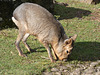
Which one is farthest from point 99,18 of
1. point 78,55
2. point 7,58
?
point 7,58

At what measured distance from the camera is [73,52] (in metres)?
6.70

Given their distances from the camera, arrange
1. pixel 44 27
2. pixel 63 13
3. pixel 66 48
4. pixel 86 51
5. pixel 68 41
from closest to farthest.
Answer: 1. pixel 68 41
2. pixel 66 48
3. pixel 44 27
4. pixel 86 51
5. pixel 63 13

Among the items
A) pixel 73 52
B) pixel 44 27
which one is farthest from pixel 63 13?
pixel 44 27

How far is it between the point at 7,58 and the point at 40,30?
4.29 feet

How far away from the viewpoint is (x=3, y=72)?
5.17 m

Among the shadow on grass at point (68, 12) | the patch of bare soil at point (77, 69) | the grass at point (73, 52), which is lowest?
the patch of bare soil at point (77, 69)

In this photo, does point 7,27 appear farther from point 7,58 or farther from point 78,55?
point 78,55

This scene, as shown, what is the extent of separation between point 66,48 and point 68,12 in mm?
5877

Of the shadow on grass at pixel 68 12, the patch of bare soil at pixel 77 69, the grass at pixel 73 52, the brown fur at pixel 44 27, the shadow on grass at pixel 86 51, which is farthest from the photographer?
the shadow on grass at pixel 68 12

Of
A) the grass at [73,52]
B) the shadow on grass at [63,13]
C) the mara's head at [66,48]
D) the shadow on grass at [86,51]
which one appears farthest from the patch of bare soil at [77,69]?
the shadow on grass at [63,13]

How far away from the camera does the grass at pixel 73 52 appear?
5477mm

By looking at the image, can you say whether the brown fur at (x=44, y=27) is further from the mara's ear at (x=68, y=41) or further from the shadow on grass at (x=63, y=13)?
the shadow on grass at (x=63, y=13)

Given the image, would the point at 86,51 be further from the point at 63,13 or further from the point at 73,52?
the point at 63,13

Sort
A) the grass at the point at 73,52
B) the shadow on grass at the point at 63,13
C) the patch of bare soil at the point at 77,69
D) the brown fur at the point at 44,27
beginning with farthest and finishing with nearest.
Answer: the shadow on grass at the point at 63,13 < the brown fur at the point at 44,27 < the grass at the point at 73,52 < the patch of bare soil at the point at 77,69
